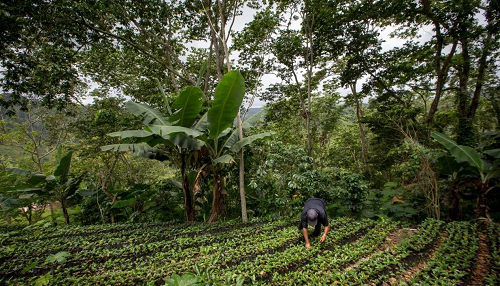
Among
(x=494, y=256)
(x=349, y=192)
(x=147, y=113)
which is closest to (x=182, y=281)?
(x=147, y=113)

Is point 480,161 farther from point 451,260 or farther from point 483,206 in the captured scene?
point 451,260

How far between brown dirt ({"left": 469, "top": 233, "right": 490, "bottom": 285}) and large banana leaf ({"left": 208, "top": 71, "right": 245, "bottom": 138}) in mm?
4363

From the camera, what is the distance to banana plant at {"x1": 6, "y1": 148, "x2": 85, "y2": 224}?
5316 millimetres

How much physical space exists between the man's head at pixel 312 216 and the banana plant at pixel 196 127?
5.99 ft

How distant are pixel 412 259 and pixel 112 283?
4.43 m

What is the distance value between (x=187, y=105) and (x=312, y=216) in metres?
3.27

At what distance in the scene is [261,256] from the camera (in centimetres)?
327

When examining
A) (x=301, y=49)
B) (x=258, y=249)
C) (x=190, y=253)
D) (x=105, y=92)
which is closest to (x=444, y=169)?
(x=258, y=249)

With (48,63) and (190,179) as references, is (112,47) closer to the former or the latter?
(48,63)

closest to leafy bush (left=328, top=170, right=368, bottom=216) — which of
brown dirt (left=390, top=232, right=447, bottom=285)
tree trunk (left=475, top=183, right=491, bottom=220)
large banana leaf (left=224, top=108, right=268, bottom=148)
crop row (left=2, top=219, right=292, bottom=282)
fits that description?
brown dirt (left=390, top=232, right=447, bottom=285)

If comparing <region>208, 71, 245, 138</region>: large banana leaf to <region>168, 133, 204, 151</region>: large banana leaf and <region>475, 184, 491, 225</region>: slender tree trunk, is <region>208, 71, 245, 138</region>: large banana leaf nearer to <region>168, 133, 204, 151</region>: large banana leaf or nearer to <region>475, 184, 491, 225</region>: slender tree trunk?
<region>168, 133, 204, 151</region>: large banana leaf

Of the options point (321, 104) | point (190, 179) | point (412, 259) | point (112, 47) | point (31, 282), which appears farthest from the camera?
point (321, 104)

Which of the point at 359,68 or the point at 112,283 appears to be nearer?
the point at 112,283

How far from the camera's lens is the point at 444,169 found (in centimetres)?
522
